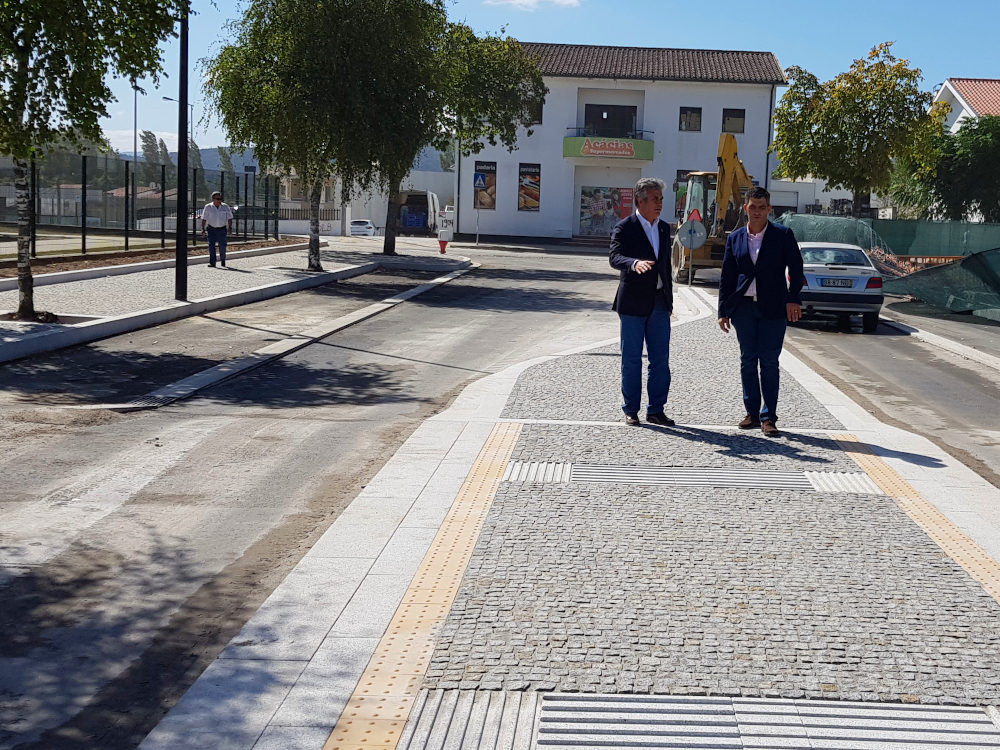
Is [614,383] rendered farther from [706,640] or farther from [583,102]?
[583,102]

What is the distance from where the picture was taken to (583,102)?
58500 mm

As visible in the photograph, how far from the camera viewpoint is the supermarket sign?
186 feet

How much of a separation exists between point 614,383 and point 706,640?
6.77m

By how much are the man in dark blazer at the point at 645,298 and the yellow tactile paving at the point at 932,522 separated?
1487mm

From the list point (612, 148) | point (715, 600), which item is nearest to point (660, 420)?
point (715, 600)

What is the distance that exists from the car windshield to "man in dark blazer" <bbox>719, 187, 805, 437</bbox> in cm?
1114

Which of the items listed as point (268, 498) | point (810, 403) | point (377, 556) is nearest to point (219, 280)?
point (810, 403)

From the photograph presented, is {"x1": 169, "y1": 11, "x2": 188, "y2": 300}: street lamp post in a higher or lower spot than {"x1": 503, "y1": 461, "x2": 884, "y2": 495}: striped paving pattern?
higher

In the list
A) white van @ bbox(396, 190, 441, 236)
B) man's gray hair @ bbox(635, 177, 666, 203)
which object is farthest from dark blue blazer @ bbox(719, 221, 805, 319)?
white van @ bbox(396, 190, 441, 236)

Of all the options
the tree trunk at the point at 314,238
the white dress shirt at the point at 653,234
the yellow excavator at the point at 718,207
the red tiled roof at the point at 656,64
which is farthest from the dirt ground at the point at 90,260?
the red tiled roof at the point at 656,64

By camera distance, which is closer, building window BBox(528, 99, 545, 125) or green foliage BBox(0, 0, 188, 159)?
green foliage BBox(0, 0, 188, 159)

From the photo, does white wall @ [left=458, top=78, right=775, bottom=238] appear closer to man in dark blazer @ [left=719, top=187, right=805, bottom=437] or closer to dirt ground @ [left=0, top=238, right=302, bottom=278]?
dirt ground @ [left=0, top=238, right=302, bottom=278]

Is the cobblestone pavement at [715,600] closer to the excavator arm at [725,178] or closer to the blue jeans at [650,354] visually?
the blue jeans at [650,354]

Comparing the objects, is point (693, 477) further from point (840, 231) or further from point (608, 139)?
point (608, 139)
